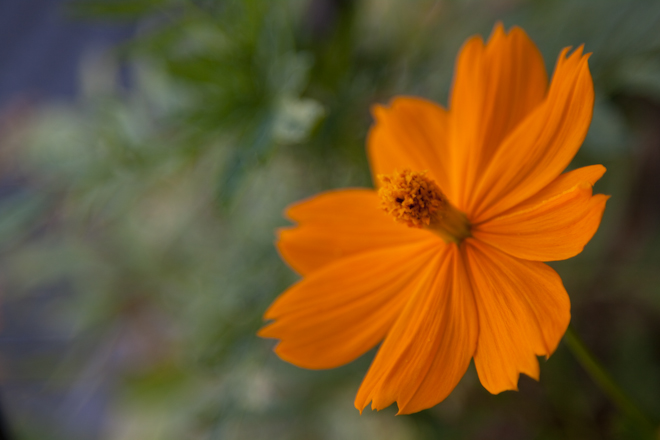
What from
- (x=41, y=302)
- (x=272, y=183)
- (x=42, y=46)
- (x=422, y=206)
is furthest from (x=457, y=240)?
(x=42, y=46)

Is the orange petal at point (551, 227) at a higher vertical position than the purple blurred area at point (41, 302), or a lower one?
higher

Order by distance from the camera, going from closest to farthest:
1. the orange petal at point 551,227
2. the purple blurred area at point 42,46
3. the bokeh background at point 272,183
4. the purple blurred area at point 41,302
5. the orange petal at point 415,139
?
1. the orange petal at point 551,227
2. the orange petal at point 415,139
3. the bokeh background at point 272,183
4. the purple blurred area at point 41,302
5. the purple blurred area at point 42,46

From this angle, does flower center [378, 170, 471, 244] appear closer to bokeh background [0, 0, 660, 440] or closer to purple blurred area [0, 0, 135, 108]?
bokeh background [0, 0, 660, 440]

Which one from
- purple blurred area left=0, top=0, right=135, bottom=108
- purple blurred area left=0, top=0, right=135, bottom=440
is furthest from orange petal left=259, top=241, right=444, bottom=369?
purple blurred area left=0, top=0, right=135, bottom=108

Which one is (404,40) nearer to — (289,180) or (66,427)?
(289,180)

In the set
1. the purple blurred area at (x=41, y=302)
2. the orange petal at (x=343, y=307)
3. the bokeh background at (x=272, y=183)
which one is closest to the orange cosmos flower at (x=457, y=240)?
the orange petal at (x=343, y=307)

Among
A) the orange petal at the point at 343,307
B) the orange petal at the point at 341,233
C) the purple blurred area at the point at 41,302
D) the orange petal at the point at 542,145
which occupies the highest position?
the orange petal at the point at 542,145

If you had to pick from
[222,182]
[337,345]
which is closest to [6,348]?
[222,182]

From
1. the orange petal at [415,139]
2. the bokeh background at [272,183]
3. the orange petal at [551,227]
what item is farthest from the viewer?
the bokeh background at [272,183]

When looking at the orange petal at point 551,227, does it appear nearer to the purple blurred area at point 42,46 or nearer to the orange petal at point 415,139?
the orange petal at point 415,139
